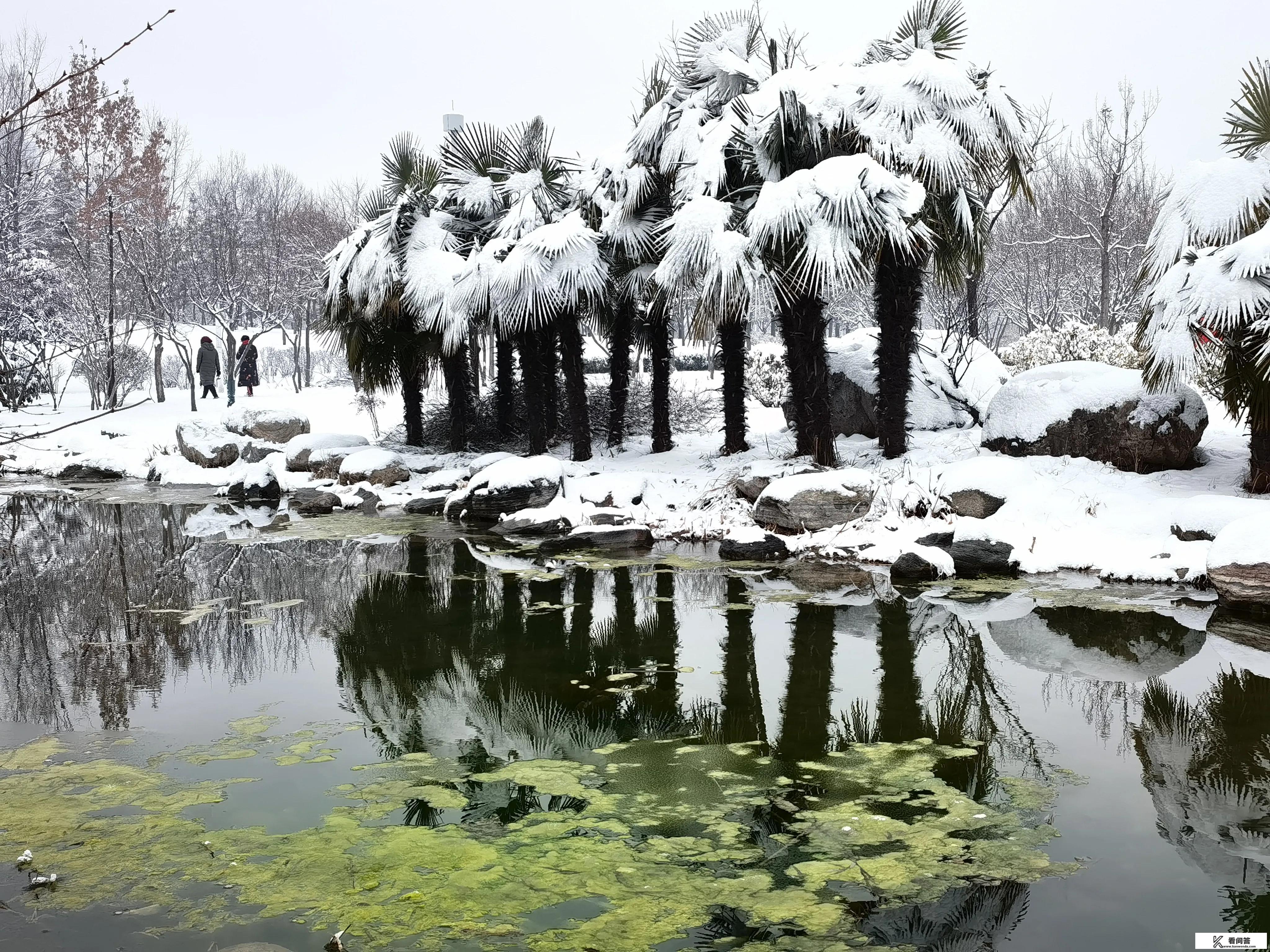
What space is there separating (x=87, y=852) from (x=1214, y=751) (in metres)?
6.47

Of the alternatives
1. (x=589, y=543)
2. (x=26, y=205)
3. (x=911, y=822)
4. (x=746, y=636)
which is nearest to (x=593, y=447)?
(x=589, y=543)

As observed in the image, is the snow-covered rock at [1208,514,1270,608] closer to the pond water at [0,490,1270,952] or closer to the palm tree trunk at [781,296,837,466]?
the pond water at [0,490,1270,952]

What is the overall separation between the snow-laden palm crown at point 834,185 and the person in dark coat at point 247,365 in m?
21.4

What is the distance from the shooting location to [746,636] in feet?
30.8

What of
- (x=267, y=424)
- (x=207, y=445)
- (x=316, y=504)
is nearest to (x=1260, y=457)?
(x=316, y=504)

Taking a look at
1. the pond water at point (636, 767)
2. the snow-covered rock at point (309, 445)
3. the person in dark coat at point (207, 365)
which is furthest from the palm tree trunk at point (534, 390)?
the person in dark coat at point (207, 365)

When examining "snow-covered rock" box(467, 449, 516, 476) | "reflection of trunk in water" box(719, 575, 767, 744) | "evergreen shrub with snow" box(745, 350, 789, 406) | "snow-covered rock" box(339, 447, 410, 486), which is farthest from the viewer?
"evergreen shrub with snow" box(745, 350, 789, 406)

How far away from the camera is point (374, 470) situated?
766 inches

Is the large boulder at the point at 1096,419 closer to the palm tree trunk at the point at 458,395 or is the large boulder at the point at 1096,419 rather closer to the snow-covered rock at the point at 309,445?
the palm tree trunk at the point at 458,395

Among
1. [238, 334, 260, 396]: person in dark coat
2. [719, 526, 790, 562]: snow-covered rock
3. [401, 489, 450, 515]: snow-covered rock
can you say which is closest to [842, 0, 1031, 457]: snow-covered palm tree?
[719, 526, 790, 562]: snow-covered rock

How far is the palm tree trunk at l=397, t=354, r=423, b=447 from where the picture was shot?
20.9 metres

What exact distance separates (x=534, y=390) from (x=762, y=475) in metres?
5.59

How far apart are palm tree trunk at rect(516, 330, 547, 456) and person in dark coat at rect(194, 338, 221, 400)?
17.6 m

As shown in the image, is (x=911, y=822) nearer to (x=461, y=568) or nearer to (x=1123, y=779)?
(x=1123, y=779)
